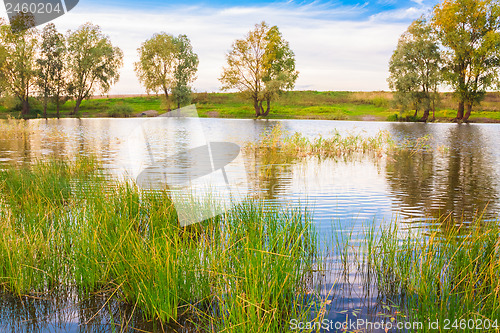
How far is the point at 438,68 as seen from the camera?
181 ft

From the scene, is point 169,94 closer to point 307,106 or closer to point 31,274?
point 307,106

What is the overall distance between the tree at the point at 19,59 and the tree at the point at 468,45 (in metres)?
59.4

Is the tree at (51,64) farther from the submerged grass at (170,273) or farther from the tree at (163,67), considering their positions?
the submerged grass at (170,273)

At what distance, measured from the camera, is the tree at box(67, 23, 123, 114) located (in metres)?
66.1

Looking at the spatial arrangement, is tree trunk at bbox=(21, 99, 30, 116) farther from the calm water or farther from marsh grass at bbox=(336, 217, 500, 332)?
marsh grass at bbox=(336, 217, 500, 332)

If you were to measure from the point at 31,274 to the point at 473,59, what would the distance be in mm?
60480

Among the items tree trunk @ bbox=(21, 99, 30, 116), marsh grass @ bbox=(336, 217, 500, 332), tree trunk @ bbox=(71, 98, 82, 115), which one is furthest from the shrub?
marsh grass @ bbox=(336, 217, 500, 332)

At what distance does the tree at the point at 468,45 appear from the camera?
52844mm

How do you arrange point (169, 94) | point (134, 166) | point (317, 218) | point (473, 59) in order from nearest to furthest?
point (317, 218), point (134, 166), point (473, 59), point (169, 94)

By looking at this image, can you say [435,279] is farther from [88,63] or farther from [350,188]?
[88,63]

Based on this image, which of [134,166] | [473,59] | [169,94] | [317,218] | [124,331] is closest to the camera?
[124,331]

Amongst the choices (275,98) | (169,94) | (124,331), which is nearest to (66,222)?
(124,331)

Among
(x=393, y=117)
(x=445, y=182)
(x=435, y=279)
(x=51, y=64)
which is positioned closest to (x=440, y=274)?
(x=435, y=279)

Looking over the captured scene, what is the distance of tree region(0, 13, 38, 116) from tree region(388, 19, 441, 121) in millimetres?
53188
